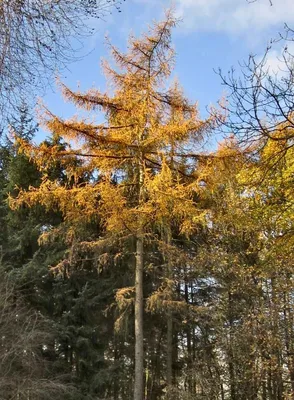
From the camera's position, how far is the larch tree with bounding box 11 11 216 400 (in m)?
9.24

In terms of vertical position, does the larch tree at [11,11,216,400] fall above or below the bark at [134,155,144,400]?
above

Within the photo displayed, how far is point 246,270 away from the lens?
9156mm

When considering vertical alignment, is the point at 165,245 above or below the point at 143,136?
below

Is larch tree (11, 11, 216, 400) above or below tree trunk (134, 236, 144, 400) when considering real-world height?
above

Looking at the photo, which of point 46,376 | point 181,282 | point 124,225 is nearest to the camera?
point 124,225

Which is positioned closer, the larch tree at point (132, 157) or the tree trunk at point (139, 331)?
the tree trunk at point (139, 331)

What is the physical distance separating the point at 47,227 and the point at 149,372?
560cm

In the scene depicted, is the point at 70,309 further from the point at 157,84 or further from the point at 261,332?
the point at 157,84

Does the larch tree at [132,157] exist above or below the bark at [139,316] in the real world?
above

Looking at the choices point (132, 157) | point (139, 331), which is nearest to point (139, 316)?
point (139, 331)

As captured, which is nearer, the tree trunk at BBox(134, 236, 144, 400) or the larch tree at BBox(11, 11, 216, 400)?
the tree trunk at BBox(134, 236, 144, 400)

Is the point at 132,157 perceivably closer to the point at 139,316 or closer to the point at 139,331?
the point at 139,316

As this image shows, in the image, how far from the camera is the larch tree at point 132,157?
9242 mm

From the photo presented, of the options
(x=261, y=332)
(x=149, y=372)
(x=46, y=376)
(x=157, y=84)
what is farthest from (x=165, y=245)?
(x=149, y=372)
